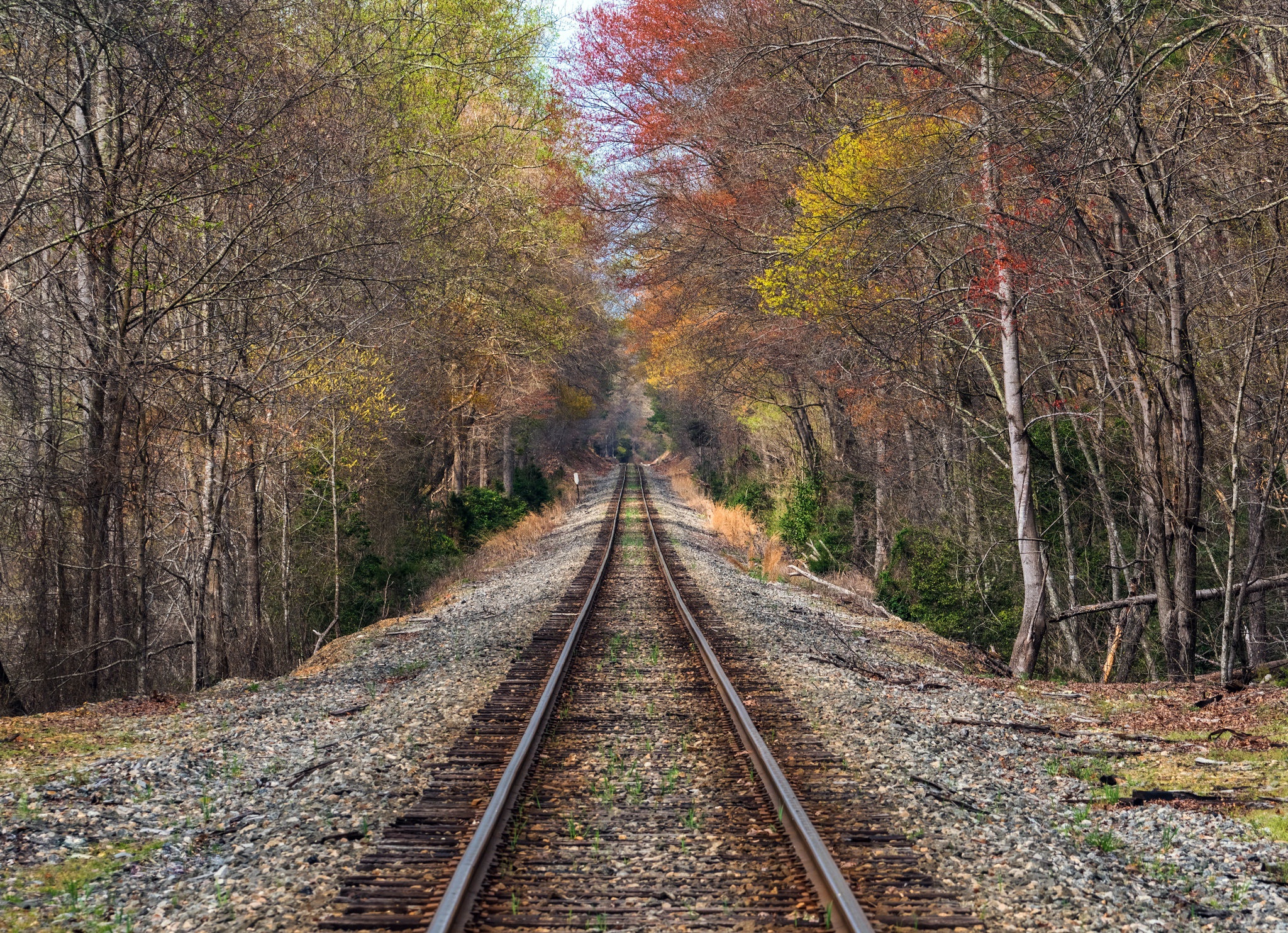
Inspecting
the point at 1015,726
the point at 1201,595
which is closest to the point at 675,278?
the point at 1201,595

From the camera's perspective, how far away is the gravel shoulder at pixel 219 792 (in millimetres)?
4844

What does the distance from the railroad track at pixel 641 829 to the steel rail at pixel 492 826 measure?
0.01 metres

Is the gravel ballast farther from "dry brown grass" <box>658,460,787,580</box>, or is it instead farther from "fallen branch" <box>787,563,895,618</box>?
"dry brown grass" <box>658,460,787,580</box>

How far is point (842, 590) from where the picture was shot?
2039cm

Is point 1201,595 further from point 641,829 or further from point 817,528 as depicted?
point 817,528

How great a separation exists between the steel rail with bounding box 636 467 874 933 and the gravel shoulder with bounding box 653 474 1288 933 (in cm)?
66

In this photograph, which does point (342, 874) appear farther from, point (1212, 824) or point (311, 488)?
point (311, 488)

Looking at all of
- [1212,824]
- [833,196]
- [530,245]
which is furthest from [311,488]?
[1212,824]

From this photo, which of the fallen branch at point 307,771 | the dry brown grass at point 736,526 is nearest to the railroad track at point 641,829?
the fallen branch at point 307,771

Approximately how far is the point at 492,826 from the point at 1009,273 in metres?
10.0

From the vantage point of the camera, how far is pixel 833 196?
45.1ft

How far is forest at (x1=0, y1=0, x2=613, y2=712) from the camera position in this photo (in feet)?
33.5

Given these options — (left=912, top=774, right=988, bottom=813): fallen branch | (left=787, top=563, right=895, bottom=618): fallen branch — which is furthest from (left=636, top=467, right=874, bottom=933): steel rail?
(left=787, top=563, right=895, bottom=618): fallen branch

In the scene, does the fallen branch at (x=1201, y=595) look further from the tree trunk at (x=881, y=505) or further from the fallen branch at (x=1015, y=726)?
the tree trunk at (x=881, y=505)
